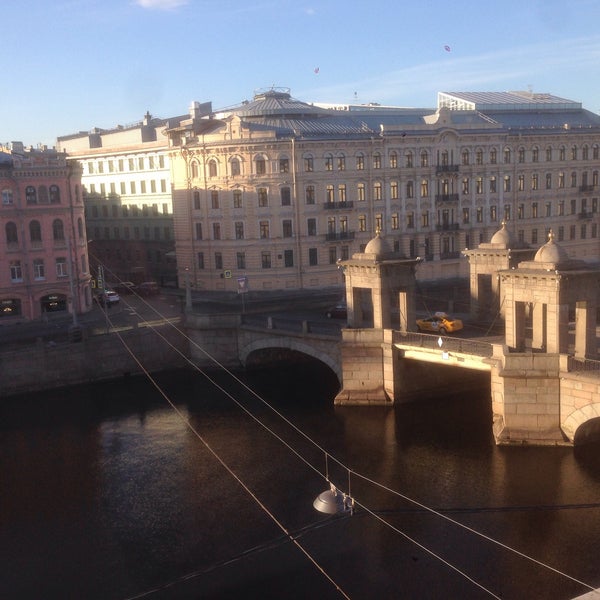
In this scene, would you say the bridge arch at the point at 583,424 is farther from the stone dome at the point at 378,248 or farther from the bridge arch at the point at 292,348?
the bridge arch at the point at 292,348

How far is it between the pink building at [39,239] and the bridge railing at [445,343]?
1028 inches

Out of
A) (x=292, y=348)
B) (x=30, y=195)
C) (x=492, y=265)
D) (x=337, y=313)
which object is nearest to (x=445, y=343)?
(x=492, y=265)

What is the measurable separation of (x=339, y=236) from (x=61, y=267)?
23.5m

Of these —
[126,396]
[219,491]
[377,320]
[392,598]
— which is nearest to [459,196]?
[377,320]

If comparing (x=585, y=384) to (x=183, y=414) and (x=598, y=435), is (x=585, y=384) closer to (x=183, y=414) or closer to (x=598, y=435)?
(x=598, y=435)

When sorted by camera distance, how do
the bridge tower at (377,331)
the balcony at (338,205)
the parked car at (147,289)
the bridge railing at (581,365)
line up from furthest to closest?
the parked car at (147,289)
the balcony at (338,205)
the bridge tower at (377,331)
the bridge railing at (581,365)

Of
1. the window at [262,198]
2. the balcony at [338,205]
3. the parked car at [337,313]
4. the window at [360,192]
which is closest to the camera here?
the parked car at [337,313]

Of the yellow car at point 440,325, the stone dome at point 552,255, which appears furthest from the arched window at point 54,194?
the stone dome at point 552,255

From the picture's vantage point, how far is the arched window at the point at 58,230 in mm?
61562

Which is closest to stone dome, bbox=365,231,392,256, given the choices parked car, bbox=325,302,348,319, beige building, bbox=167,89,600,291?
parked car, bbox=325,302,348,319

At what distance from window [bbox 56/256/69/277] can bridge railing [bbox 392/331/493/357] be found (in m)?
29.6

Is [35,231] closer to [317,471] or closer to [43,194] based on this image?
[43,194]

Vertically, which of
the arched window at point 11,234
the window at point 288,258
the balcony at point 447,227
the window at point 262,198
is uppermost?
the window at point 262,198

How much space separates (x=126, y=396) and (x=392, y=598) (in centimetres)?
2910
